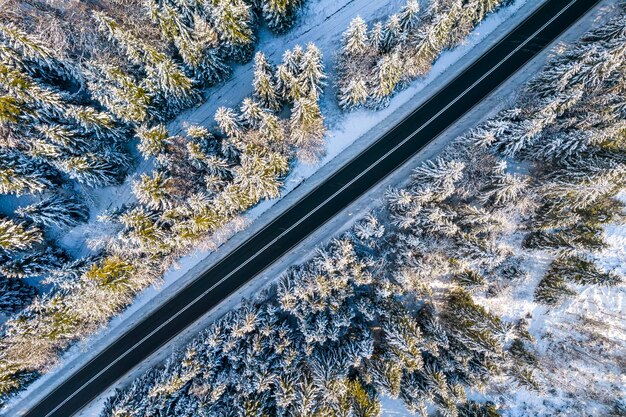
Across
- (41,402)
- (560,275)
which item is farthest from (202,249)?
(560,275)

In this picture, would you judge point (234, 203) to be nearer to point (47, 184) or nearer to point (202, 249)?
point (202, 249)

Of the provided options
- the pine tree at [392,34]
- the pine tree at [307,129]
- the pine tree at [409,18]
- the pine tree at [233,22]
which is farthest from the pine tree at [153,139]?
the pine tree at [409,18]

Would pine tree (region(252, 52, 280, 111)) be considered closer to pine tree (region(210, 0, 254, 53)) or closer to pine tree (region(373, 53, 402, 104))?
pine tree (region(210, 0, 254, 53))

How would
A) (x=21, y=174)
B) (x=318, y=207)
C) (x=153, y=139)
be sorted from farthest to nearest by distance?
(x=318, y=207) < (x=21, y=174) < (x=153, y=139)

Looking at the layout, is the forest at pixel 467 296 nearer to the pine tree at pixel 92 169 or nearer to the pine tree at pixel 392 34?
the pine tree at pixel 392 34

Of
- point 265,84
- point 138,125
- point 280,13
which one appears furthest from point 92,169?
point 280,13

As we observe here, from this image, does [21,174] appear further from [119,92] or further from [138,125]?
[119,92]

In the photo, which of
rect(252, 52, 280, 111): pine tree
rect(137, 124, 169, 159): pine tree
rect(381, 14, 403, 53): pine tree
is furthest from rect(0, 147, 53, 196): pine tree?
rect(381, 14, 403, 53): pine tree
